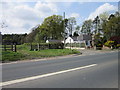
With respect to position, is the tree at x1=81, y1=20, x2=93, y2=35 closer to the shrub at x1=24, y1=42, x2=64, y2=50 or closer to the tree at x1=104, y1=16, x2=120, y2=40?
the tree at x1=104, y1=16, x2=120, y2=40

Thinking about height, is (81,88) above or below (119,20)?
below

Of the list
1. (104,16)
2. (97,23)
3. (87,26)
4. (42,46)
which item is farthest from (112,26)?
(87,26)

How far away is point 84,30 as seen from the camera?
7688 cm

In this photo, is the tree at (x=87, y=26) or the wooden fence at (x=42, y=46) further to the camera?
the tree at (x=87, y=26)

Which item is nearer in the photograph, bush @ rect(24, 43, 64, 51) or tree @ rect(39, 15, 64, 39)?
bush @ rect(24, 43, 64, 51)

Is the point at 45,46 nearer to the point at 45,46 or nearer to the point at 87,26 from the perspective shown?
the point at 45,46

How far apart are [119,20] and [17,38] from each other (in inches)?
2265

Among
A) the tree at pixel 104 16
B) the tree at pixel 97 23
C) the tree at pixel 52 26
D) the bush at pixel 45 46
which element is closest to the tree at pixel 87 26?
the tree at pixel 97 23

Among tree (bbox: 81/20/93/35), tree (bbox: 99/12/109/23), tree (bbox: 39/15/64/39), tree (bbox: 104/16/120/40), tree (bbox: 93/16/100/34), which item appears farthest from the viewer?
tree (bbox: 81/20/93/35)

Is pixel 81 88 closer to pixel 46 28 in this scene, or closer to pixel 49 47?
pixel 49 47


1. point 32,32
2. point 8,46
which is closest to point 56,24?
point 32,32

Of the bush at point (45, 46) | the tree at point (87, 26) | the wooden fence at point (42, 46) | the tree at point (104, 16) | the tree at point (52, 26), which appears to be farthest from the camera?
the tree at point (87, 26)

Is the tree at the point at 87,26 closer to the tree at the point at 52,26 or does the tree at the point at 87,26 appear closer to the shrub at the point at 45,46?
the tree at the point at 52,26

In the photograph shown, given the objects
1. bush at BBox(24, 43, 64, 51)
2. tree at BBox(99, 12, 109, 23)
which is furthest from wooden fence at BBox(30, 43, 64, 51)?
tree at BBox(99, 12, 109, 23)
